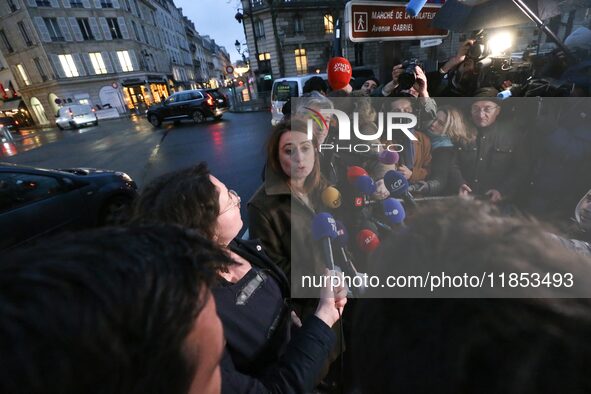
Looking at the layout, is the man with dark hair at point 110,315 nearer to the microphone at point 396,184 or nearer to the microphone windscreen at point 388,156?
the microphone at point 396,184

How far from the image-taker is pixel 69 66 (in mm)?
28000

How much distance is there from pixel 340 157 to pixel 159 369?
1678mm

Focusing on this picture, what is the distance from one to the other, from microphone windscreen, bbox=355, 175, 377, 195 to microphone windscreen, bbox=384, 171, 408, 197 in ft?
0.32

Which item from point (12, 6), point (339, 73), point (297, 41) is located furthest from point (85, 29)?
point (339, 73)

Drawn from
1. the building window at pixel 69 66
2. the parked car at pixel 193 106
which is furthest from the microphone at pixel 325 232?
the building window at pixel 69 66

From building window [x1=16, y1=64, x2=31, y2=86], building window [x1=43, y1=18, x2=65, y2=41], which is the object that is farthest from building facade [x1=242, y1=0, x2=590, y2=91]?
building window [x1=16, y1=64, x2=31, y2=86]

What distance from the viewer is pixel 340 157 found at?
1.97 meters

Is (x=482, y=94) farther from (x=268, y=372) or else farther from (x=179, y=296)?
(x=179, y=296)

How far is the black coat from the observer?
3.11 ft

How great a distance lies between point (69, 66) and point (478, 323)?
124 ft

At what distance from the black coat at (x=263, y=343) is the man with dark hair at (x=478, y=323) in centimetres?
33

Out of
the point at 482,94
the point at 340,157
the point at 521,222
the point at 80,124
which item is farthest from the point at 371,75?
the point at 80,124

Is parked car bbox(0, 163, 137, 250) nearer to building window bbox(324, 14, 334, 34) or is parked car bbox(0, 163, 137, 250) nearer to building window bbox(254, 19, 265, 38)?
building window bbox(254, 19, 265, 38)

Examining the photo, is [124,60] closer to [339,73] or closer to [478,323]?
[339,73]
